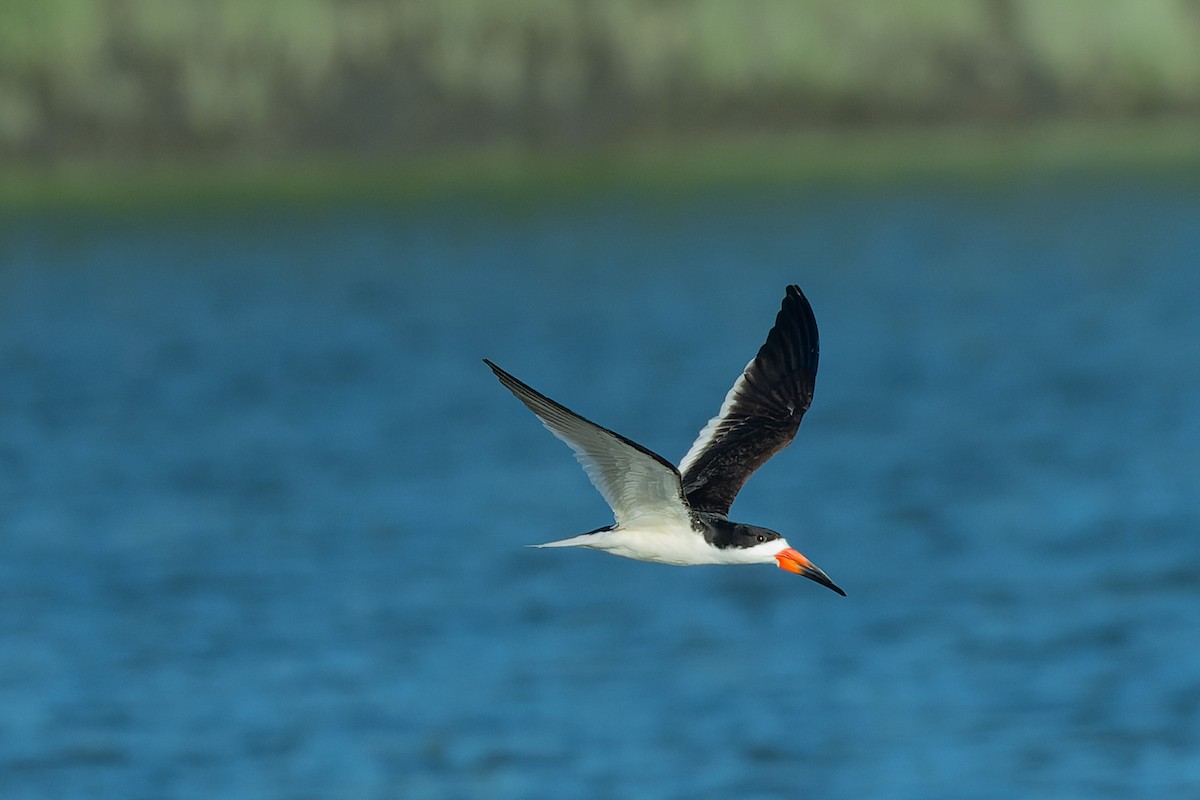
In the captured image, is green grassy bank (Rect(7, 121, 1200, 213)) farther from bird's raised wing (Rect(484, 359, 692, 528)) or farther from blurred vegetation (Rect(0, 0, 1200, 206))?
bird's raised wing (Rect(484, 359, 692, 528))

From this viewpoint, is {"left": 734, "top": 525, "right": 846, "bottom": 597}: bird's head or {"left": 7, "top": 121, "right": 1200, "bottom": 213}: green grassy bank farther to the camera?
{"left": 7, "top": 121, "right": 1200, "bottom": 213}: green grassy bank

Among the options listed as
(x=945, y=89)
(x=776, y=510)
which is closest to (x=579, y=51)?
(x=945, y=89)

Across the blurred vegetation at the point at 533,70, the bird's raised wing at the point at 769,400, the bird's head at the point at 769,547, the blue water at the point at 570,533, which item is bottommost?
the bird's head at the point at 769,547

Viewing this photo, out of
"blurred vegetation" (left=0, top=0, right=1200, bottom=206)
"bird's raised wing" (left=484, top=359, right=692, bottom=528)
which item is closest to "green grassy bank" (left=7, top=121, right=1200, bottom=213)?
"blurred vegetation" (left=0, top=0, right=1200, bottom=206)

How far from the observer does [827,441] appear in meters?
27.9

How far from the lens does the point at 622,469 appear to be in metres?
9.96

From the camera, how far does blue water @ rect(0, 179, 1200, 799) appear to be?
55.2 ft

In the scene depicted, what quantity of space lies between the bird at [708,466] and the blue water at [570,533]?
458 cm

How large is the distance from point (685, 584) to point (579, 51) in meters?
34.0

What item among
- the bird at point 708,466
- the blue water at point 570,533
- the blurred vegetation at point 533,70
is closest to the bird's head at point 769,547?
the bird at point 708,466

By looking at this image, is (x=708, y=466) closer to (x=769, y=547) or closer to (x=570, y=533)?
(x=769, y=547)

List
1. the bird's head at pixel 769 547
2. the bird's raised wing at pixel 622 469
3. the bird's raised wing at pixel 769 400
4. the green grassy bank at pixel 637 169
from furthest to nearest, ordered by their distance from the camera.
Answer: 1. the green grassy bank at pixel 637 169
2. the bird's raised wing at pixel 769 400
3. the bird's head at pixel 769 547
4. the bird's raised wing at pixel 622 469

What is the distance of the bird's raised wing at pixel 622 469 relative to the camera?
9.30 m

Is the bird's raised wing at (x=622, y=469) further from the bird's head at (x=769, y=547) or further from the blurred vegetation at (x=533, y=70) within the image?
the blurred vegetation at (x=533, y=70)
